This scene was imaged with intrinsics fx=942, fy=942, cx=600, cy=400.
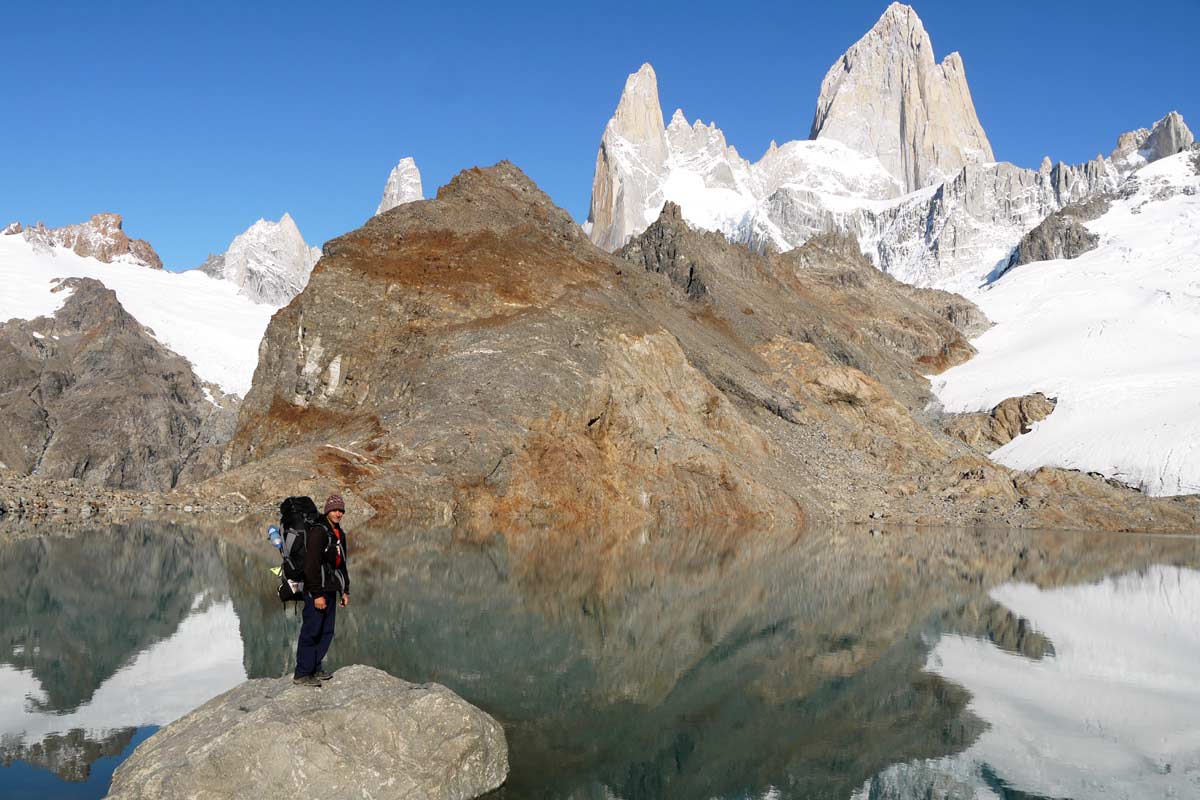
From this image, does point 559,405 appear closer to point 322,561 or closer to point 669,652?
point 669,652

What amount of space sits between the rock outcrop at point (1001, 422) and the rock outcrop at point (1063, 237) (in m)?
78.6

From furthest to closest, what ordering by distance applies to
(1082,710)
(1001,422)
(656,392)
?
(1001,422)
(656,392)
(1082,710)

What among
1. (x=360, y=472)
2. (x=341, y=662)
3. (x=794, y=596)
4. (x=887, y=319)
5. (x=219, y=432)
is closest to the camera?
(x=341, y=662)

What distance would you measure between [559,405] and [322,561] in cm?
4870

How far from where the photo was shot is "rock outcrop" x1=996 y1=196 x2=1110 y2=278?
177625mm

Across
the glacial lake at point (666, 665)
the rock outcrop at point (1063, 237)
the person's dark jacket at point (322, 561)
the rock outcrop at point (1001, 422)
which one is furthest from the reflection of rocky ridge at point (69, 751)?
the rock outcrop at point (1063, 237)

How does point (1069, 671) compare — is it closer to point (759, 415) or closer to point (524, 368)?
point (524, 368)

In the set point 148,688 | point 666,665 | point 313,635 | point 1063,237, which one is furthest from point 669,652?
→ point 1063,237

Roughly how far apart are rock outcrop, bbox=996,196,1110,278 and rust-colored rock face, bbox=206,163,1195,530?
337 ft

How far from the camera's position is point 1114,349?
420ft

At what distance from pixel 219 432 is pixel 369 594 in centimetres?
14759

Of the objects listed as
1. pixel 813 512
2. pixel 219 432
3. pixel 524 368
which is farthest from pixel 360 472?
pixel 219 432

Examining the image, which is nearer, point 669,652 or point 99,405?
point 669,652

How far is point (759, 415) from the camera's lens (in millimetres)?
79250
